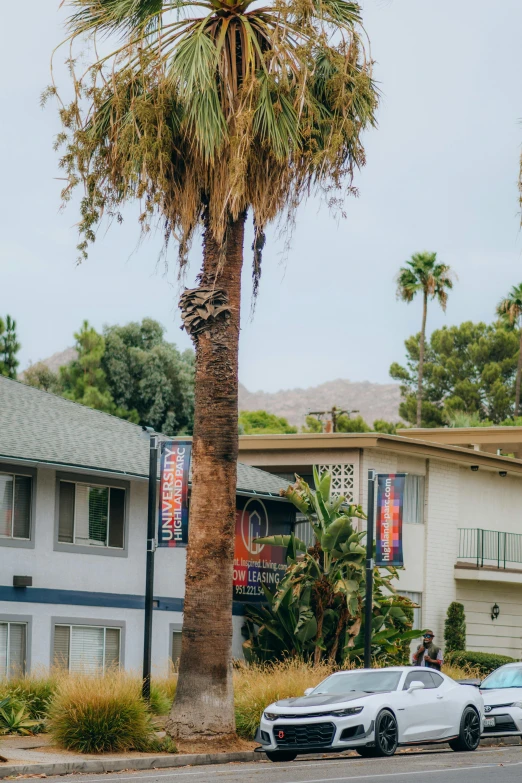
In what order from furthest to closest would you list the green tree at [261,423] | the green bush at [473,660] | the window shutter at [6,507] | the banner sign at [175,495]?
the green tree at [261,423] → the green bush at [473,660] → the window shutter at [6,507] → the banner sign at [175,495]

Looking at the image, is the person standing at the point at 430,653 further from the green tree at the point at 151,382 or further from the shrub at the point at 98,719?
the green tree at the point at 151,382

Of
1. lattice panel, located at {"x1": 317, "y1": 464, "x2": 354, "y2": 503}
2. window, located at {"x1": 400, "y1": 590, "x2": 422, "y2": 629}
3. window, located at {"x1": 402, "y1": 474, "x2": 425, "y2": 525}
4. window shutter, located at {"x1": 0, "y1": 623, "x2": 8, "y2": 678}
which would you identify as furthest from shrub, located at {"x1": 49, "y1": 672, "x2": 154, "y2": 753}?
window, located at {"x1": 402, "y1": 474, "x2": 425, "y2": 525}

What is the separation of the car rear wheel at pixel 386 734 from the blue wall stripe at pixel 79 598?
329 inches

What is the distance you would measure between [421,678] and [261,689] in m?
2.85

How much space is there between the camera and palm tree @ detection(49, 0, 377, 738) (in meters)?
18.3

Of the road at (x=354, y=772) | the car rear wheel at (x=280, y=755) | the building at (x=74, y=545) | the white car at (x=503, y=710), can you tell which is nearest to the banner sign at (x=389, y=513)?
the building at (x=74, y=545)

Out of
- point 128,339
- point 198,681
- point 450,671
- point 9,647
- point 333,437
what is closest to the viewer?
point 198,681

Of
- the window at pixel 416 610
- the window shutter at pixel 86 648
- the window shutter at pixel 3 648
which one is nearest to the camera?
the window shutter at pixel 3 648

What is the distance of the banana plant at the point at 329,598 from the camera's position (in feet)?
87.2

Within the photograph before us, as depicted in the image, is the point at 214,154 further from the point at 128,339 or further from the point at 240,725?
the point at 128,339

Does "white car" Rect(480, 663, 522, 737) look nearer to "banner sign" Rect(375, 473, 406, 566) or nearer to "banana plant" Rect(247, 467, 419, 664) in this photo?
"banner sign" Rect(375, 473, 406, 566)

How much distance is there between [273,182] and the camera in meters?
19.2

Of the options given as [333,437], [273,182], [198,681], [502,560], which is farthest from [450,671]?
[273,182]

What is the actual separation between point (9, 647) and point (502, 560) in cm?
1722
